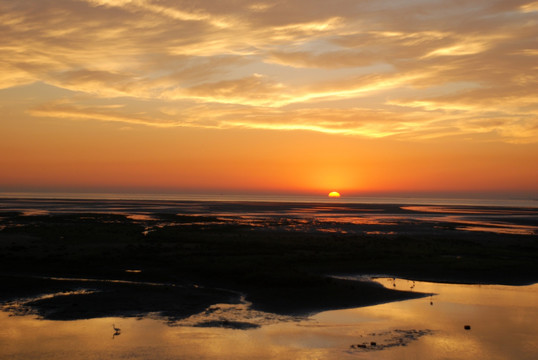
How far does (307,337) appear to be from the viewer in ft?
60.2

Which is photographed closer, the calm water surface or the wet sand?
the calm water surface

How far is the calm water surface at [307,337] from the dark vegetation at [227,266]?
6.07ft

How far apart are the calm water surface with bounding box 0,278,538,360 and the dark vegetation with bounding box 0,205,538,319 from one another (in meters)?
1.85

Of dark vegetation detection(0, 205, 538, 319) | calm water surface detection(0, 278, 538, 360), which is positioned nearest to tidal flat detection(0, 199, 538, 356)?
dark vegetation detection(0, 205, 538, 319)

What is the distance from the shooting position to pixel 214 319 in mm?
20453

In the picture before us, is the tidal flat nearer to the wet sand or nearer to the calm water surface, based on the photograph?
the wet sand

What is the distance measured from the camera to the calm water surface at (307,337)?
1639cm

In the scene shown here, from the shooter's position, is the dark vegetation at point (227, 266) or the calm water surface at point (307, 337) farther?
the dark vegetation at point (227, 266)

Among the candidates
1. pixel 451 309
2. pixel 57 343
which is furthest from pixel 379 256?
pixel 57 343

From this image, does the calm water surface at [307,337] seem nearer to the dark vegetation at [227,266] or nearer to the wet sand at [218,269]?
the wet sand at [218,269]

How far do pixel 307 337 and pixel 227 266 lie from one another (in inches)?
568

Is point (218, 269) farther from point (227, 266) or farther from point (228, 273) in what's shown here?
point (228, 273)

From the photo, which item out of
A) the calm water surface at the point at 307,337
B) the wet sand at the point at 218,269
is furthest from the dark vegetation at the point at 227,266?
the calm water surface at the point at 307,337

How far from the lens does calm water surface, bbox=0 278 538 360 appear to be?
53.8ft
